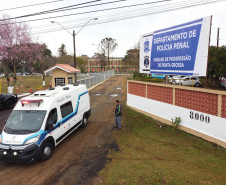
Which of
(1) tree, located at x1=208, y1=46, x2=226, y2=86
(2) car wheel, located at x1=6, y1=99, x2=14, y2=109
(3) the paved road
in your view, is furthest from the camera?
(1) tree, located at x1=208, y1=46, x2=226, y2=86

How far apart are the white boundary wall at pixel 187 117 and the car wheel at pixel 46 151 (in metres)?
6.76

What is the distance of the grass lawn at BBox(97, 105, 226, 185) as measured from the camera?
17.6 ft

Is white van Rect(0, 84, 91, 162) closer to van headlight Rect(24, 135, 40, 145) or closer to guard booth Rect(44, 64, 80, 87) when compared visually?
van headlight Rect(24, 135, 40, 145)

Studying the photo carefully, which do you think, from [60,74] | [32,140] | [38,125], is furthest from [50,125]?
[60,74]

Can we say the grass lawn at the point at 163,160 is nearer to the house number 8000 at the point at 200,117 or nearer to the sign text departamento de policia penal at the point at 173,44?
the house number 8000 at the point at 200,117

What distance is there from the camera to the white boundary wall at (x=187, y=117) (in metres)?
7.44

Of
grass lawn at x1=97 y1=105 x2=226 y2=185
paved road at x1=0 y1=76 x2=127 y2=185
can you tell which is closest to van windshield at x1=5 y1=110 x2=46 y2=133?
paved road at x1=0 y1=76 x2=127 y2=185

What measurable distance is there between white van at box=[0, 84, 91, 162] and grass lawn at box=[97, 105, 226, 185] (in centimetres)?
241

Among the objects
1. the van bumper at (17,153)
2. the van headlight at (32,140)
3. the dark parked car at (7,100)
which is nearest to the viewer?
the van bumper at (17,153)

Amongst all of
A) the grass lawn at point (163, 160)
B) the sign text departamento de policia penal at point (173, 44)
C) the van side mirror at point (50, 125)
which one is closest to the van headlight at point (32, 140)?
the van side mirror at point (50, 125)

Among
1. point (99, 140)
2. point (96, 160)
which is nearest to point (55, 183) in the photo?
point (96, 160)

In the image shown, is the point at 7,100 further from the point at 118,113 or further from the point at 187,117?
the point at 187,117

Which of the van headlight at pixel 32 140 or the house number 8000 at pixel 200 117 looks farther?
the house number 8000 at pixel 200 117

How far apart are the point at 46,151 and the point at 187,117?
6.97 metres
